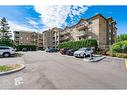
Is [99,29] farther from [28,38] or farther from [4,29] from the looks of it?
[28,38]

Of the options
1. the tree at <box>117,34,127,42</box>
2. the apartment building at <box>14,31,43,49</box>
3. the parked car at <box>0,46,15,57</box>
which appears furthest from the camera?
the apartment building at <box>14,31,43,49</box>

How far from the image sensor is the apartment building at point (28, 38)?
75562mm

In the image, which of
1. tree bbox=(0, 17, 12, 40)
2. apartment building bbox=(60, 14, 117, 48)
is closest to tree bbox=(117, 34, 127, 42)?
apartment building bbox=(60, 14, 117, 48)

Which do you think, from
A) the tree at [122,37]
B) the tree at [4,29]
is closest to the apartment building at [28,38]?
the tree at [4,29]

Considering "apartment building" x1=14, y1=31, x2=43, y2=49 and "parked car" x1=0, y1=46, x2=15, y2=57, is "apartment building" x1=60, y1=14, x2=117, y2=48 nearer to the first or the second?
"parked car" x1=0, y1=46, x2=15, y2=57

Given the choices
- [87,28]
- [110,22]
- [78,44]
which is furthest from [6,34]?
[110,22]

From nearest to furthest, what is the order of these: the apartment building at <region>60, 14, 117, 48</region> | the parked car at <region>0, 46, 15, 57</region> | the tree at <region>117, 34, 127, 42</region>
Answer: the parked car at <region>0, 46, 15, 57</region> → the apartment building at <region>60, 14, 117, 48</region> → the tree at <region>117, 34, 127, 42</region>

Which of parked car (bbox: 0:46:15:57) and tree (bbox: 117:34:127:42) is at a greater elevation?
tree (bbox: 117:34:127:42)

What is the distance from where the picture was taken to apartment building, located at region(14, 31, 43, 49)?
75.6 metres

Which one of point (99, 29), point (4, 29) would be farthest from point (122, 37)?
point (4, 29)
